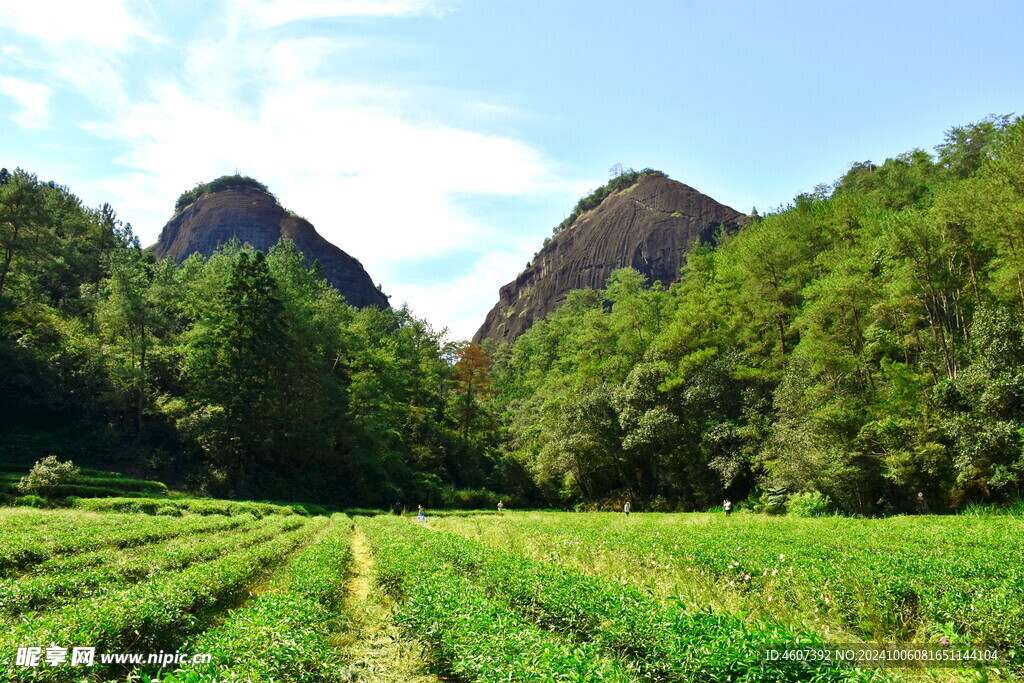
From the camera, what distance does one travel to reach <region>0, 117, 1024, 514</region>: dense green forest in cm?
2527

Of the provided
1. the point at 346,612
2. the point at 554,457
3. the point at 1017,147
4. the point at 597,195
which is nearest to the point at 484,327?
the point at 597,195

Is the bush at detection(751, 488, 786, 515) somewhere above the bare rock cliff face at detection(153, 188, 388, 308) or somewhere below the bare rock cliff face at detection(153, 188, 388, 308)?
below

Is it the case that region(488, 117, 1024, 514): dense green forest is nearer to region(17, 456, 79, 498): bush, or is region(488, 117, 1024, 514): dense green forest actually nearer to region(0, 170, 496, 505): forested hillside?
region(0, 170, 496, 505): forested hillside

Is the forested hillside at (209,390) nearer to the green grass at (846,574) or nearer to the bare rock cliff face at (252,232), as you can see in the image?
the green grass at (846,574)

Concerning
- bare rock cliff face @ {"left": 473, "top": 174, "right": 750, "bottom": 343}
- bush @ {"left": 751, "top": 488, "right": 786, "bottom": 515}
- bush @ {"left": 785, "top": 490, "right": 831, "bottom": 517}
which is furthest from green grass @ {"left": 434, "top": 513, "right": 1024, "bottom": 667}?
bare rock cliff face @ {"left": 473, "top": 174, "right": 750, "bottom": 343}

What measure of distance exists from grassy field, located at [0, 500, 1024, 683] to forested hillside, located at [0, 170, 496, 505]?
27358mm

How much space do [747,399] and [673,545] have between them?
26552 millimetres

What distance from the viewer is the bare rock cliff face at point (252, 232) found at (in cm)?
12819

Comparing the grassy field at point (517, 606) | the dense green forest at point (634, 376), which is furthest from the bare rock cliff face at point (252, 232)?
the grassy field at point (517, 606)

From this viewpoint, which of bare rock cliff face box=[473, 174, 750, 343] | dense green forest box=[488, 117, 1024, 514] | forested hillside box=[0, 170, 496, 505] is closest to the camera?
dense green forest box=[488, 117, 1024, 514]

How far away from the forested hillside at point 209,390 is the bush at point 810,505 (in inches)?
1200

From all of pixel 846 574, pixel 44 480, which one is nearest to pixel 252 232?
pixel 44 480

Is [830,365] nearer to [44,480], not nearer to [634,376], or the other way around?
[634,376]

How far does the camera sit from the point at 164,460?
41.3m
